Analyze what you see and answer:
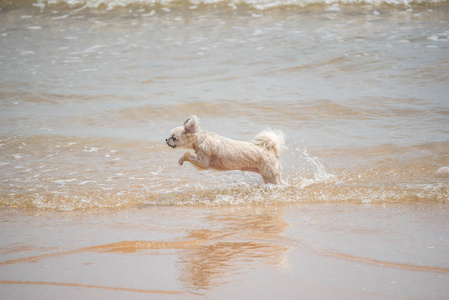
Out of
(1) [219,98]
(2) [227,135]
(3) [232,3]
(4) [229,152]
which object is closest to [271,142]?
(4) [229,152]

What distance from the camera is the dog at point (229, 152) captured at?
721cm

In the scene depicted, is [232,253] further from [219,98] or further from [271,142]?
[219,98]

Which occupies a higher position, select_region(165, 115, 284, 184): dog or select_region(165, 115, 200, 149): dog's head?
select_region(165, 115, 200, 149): dog's head

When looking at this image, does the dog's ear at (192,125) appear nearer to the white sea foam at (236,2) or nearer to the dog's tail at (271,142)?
the dog's tail at (271,142)

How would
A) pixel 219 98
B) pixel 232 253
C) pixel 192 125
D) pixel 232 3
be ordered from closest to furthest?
pixel 232 253 < pixel 192 125 < pixel 219 98 < pixel 232 3

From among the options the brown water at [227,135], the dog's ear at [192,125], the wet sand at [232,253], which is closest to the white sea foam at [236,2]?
the brown water at [227,135]

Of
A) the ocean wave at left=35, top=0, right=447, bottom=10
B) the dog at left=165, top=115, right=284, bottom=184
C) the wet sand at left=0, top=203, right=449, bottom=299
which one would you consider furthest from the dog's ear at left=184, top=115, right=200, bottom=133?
the ocean wave at left=35, top=0, right=447, bottom=10

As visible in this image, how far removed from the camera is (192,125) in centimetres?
713

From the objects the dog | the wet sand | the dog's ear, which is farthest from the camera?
the dog

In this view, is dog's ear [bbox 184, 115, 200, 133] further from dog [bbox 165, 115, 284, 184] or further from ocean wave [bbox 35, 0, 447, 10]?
ocean wave [bbox 35, 0, 447, 10]

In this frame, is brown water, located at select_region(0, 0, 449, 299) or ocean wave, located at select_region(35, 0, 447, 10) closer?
brown water, located at select_region(0, 0, 449, 299)

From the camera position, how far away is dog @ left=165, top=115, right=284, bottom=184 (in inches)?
284

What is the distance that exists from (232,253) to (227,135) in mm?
4868

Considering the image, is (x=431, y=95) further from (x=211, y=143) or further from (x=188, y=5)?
(x=188, y=5)
